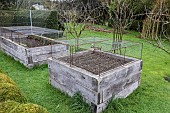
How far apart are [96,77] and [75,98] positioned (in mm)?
734

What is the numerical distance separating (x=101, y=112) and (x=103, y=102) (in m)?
0.20

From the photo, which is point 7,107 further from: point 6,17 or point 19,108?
point 6,17

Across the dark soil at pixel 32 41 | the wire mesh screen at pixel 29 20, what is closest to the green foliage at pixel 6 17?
the wire mesh screen at pixel 29 20

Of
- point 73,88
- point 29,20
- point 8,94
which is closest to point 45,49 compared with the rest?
point 73,88

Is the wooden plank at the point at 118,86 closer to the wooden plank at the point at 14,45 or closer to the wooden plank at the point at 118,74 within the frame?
the wooden plank at the point at 118,74

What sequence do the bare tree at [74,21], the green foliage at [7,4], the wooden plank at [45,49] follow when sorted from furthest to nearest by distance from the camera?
the green foliage at [7,4], the bare tree at [74,21], the wooden plank at [45,49]

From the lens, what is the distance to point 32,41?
23.6ft

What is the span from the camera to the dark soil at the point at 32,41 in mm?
6491

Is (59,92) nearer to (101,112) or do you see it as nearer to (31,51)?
(101,112)

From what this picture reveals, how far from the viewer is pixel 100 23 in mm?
18875

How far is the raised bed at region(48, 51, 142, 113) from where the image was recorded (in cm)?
327

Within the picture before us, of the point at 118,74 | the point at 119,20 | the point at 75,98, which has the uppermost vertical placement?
the point at 119,20

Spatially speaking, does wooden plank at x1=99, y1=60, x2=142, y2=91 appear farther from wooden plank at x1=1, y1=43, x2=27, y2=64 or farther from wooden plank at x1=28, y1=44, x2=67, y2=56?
wooden plank at x1=1, y1=43, x2=27, y2=64

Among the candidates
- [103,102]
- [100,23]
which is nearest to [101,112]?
[103,102]
